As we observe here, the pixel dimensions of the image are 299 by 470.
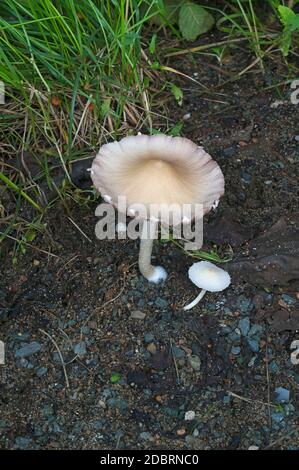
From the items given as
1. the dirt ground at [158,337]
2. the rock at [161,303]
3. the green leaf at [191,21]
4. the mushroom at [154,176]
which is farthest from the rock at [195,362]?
the green leaf at [191,21]

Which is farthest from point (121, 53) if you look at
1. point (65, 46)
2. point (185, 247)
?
point (185, 247)

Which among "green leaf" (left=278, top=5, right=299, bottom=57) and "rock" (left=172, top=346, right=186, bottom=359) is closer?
"rock" (left=172, top=346, right=186, bottom=359)

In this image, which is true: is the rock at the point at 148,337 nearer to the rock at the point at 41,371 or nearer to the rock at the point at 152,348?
the rock at the point at 152,348

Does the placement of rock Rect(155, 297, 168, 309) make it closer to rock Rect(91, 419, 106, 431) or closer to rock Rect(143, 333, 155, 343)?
rock Rect(143, 333, 155, 343)

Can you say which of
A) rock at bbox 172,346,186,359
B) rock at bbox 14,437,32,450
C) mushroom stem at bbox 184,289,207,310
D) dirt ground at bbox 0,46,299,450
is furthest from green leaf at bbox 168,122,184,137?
rock at bbox 14,437,32,450

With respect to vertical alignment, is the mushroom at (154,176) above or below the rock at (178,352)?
above

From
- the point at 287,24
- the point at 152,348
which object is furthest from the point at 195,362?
the point at 287,24
